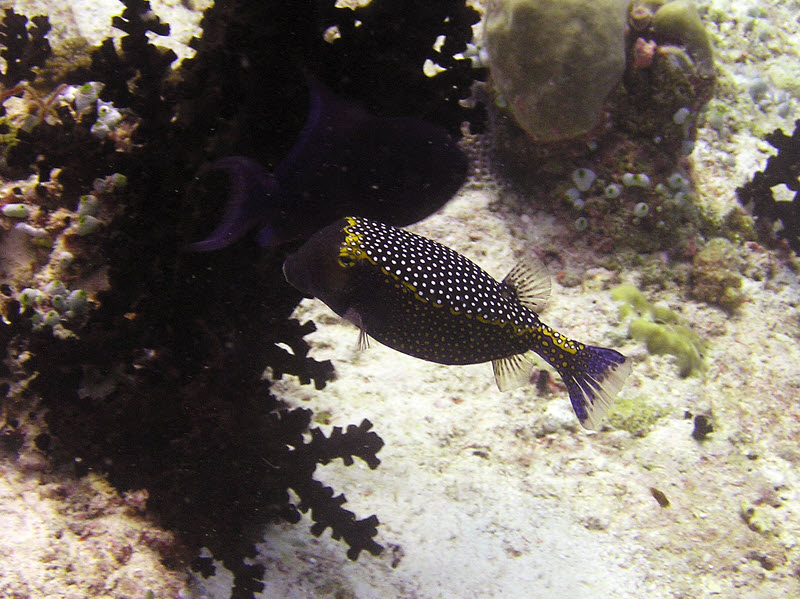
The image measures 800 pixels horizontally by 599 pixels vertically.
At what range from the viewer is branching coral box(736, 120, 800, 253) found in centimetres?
715

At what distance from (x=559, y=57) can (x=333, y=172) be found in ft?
14.5

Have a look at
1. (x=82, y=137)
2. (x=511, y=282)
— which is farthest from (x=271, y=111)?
(x=511, y=282)

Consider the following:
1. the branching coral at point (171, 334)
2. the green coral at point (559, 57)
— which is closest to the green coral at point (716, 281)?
the green coral at point (559, 57)

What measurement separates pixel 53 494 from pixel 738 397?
20.9ft

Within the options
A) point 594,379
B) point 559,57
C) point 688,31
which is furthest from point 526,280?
point 688,31

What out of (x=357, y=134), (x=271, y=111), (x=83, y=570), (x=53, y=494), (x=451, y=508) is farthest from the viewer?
(x=451, y=508)

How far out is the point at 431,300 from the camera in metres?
2.75

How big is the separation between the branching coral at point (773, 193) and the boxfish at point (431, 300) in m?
5.66

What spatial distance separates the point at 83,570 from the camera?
286 centimetres

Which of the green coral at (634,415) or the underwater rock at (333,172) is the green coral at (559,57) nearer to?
the green coral at (634,415)

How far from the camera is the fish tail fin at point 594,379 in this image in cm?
324

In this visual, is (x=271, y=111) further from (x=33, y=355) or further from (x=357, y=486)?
(x=357, y=486)

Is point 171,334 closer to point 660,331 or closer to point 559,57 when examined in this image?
point 660,331

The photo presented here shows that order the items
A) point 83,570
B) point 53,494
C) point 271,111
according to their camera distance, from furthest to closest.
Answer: point 53,494 < point 83,570 < point 271,111
